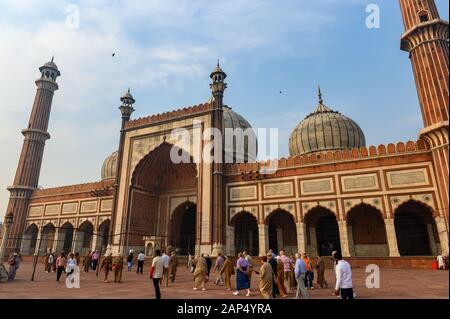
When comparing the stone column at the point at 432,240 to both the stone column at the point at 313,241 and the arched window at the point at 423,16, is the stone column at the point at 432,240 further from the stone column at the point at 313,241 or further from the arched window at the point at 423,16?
the arched window at the point at 423,16

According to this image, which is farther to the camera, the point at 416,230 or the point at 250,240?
the point at 250,240

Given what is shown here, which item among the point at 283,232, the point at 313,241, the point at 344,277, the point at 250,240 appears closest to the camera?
the point at 344,277

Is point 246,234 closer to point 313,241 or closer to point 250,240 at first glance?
point 250,240

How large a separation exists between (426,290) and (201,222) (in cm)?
1388

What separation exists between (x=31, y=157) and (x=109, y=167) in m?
7.86

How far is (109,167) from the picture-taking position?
3450cm

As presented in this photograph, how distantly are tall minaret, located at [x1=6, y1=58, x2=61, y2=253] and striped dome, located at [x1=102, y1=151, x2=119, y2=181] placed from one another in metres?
6.78

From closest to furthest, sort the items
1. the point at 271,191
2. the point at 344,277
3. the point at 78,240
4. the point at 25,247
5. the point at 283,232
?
the point at 344,277 → the point at 271,191 → the point at 283,232 → the point at 78,240 → the point at 25,247

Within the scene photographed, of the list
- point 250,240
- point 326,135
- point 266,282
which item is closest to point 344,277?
point 266,282

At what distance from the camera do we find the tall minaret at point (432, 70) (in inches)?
572

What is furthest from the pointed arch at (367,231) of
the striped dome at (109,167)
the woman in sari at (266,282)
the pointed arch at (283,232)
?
the striped dome at (109,167)

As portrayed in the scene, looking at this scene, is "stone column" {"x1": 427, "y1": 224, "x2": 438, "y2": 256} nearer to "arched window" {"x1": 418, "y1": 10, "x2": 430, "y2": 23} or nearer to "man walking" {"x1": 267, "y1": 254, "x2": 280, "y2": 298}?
"arched window" {"x1": 418, "y1": 10, "x2": 430, "y2": 23}

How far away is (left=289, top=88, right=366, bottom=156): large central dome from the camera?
24.5m

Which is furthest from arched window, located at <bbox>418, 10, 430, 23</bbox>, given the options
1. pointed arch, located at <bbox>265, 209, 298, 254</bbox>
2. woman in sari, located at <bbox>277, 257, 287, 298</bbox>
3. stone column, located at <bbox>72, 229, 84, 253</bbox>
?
stone column, located at <bbox>72, 229, 84, 253</bbox>
